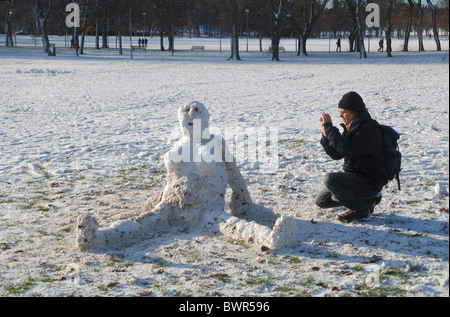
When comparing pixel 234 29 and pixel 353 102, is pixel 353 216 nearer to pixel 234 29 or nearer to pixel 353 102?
pixel 353 102

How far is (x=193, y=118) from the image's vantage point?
552cm

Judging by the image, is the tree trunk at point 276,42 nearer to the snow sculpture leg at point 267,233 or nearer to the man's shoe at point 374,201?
the man's shoe at point 374,201

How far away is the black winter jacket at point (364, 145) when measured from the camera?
5.18 m

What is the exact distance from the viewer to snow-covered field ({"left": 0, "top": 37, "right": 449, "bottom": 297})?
170 inches

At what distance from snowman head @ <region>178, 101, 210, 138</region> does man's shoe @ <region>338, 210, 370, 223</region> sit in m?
1.73

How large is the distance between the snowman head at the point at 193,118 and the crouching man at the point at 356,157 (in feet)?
4.01

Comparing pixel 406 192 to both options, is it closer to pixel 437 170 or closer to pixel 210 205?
pixel 437 170

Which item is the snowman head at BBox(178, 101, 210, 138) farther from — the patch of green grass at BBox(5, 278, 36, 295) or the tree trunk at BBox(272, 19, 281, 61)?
the tree trunk at BBox(272, 19, 281, 61)

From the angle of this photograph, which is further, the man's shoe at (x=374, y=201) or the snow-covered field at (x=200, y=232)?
the man's shoe at (x=374, y=201)

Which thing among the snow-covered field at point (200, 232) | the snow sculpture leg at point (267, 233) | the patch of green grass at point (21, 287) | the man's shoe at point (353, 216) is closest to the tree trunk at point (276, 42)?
the snow-covered field at point (200, 232)

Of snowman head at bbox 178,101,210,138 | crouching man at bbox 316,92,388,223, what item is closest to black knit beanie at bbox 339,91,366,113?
crouching man at bbox 316,92,388,223

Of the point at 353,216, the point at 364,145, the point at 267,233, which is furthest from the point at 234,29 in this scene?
the point at 267,233

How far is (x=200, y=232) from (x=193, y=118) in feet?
3.84
